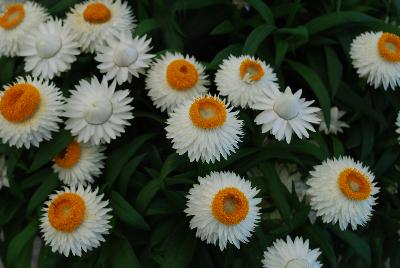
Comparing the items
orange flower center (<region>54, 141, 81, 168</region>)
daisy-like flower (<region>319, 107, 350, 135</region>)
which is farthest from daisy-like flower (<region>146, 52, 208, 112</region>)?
daisy-like flower (<region>319, 107, 350, 135</region>)

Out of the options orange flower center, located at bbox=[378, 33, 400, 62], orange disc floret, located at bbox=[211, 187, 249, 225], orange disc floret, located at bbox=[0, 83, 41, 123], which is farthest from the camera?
orange flower center, located at bbox=[378, 33, 400, 62]

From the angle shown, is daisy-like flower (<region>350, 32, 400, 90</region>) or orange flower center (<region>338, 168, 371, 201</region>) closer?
orange flower center (<region>338, 168, 371, 201</region>)

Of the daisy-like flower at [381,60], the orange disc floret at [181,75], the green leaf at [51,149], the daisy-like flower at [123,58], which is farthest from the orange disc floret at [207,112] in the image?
the daisy-like flower at [381,60]

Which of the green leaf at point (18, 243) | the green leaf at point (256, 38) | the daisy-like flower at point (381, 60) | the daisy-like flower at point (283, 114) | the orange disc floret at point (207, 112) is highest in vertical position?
the daisy-like flower at point (381, 60)

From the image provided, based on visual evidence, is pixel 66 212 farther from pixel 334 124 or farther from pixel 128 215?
pixel 334 124

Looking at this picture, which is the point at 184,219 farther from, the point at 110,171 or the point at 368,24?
the point at 368,24

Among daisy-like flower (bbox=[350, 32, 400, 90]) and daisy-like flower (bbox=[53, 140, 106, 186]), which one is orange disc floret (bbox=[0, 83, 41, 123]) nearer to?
daisy-like flower (bbox=[53, 140, 106, 186])

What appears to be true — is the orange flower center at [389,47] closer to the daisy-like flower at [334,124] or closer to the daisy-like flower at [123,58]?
the daisy-like flower at [334,124]
